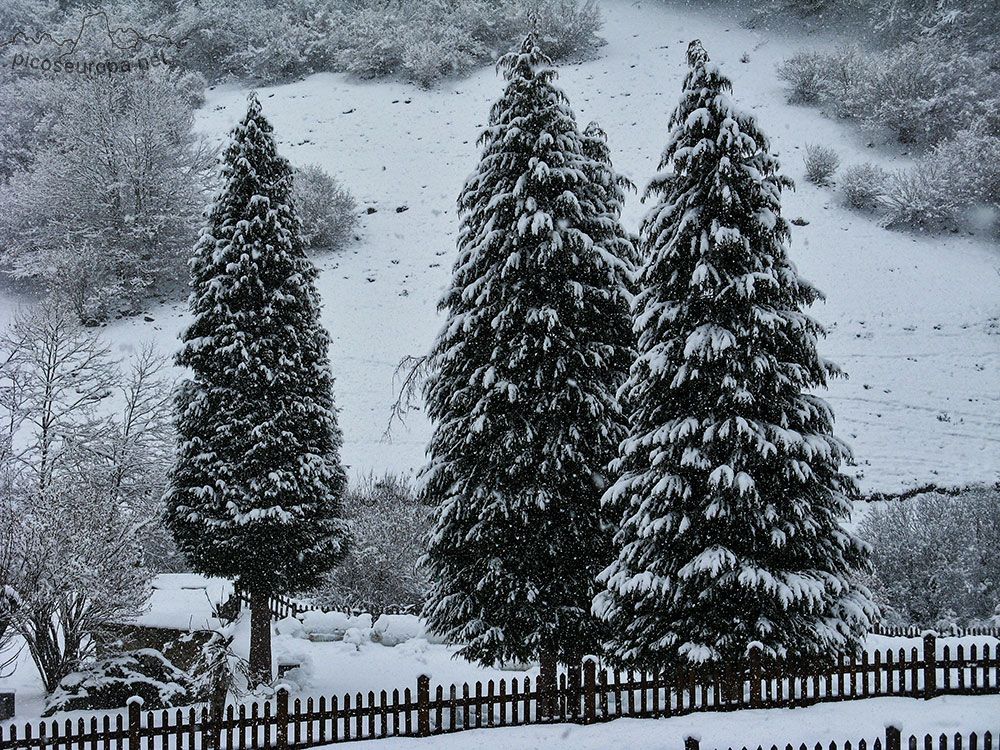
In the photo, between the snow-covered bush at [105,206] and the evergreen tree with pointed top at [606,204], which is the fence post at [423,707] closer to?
the evergreen tree with pointed top at [606,204]

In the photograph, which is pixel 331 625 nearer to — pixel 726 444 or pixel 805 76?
pixel 726 444

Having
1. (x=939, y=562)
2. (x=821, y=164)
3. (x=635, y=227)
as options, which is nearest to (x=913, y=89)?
(x=821, y=164)

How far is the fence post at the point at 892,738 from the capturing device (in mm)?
7848

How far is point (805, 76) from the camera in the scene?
124ft

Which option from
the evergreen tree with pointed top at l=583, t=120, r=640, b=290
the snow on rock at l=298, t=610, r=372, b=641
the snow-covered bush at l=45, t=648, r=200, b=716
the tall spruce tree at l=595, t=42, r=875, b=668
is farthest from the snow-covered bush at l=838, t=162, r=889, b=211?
the snow-covered bush at l=45, t=648, r=200, b=716

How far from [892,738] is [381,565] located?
14.4 m

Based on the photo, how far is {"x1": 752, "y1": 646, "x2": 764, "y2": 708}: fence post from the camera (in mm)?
9477

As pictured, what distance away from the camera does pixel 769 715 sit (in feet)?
31.8

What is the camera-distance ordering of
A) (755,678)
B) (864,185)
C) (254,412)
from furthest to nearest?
(864,185) < (254,412) < (755,678)

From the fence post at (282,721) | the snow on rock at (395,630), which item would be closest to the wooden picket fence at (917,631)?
the snow on rock at (395,630)

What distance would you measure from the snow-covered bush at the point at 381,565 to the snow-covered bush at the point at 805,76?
1177 inches

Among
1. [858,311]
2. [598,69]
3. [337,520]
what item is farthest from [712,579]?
[598,69]

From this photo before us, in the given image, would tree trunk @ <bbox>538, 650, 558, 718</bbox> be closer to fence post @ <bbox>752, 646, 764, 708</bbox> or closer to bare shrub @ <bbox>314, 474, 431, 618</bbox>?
fence post @ <bbox>752, 646, 764, 708</bbox>

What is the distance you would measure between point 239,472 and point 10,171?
102 feet
